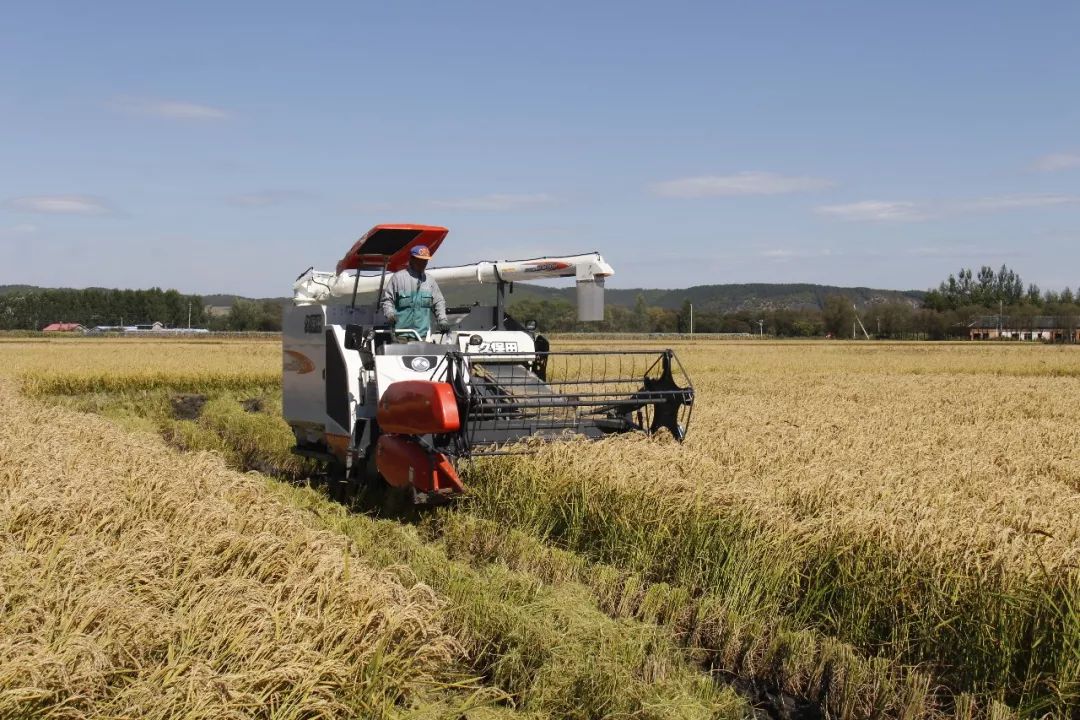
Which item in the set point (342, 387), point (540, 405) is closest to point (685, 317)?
point (342, 387)

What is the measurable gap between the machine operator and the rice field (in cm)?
193

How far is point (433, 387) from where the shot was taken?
764cm

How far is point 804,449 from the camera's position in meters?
8.39

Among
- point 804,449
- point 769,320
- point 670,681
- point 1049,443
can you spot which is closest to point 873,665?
point 670,681

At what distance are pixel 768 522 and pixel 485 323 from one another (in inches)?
223

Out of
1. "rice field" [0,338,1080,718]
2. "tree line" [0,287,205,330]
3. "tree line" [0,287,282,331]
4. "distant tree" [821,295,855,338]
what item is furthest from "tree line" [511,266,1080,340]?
"rice field" [0,338,1080,718]

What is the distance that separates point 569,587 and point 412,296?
13.9ft

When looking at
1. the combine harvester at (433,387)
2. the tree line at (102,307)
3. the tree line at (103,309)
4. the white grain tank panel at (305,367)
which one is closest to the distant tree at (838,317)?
the tree line at (103,309)

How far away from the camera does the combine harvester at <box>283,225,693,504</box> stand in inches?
309

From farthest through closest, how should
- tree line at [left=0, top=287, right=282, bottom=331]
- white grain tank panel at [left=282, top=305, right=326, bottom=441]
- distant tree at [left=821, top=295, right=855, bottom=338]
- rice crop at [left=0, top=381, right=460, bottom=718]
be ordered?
tree line at [left=0, top=287, right=282, bottom=331]
distant tree at [left=821, top=295, right=855, bottom=338]
white grain tank panel at [left=282, top=305, right=326, bottom=441]
rice crop at [left=0, top=381, right=460, bottom=718]

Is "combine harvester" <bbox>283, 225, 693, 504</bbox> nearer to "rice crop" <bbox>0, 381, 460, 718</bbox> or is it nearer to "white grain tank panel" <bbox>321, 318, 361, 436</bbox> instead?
"white grain tank panel" <bbox>321, 318, 361, 436</bbox>

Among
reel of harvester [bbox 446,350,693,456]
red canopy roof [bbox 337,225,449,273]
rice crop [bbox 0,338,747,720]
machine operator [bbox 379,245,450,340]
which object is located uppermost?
red canopy roof [bbox 337,225,449,273]

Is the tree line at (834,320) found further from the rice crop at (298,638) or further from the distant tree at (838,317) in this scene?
the rice crop at (298,638)

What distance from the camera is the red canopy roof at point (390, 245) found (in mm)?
9336
